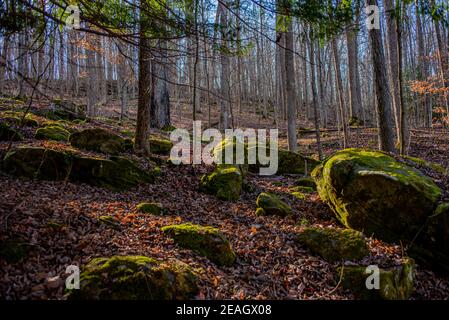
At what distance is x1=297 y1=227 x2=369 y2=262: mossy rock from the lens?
4.91 metres

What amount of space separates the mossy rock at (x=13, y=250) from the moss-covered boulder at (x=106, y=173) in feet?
10.5

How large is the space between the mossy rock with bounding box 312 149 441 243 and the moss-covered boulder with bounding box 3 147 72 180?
5.52 meters

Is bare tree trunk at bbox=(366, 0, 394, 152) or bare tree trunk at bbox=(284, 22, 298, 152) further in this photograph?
bare tree trunk at bbox=(284, 22, 298, 152)

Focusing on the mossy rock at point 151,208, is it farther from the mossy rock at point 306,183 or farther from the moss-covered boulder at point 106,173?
the mossy rock at point 306,183

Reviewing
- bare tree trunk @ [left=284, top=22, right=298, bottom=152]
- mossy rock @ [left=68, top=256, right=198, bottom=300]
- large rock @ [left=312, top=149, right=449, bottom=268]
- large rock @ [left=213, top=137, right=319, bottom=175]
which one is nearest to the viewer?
mossy rock @ [left=68, top=256, right=198, bottom=300]

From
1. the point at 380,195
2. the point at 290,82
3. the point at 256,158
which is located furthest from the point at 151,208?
the point at 290,82

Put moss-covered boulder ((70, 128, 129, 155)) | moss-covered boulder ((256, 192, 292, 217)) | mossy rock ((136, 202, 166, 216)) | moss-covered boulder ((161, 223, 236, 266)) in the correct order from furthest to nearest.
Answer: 1. moss-covered boulder ((70, 128, 129, 155))
2. moss-covered boulder ((256, 192, 292, 217))
3. mossy rock ((136, 202, 166, 216))
4. moss-covered boulder ((161, 223, 236, 266))

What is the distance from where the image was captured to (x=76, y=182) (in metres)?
6.61

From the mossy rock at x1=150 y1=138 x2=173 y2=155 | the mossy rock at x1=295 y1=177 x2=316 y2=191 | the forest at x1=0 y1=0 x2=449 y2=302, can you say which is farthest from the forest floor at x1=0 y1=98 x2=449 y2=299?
the mossy rock at x1=150 y1=138 x2=173 y2=155

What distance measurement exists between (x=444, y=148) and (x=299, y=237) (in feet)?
40.0

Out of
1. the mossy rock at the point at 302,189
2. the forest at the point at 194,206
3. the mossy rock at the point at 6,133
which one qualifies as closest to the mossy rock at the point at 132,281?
the forest at the point at 194,206

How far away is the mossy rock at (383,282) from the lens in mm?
4203

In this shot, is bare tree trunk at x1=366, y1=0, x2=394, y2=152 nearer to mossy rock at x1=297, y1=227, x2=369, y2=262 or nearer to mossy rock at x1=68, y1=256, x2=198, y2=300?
mossy rock at x1=297, y1=227, x2=369, y2=262
